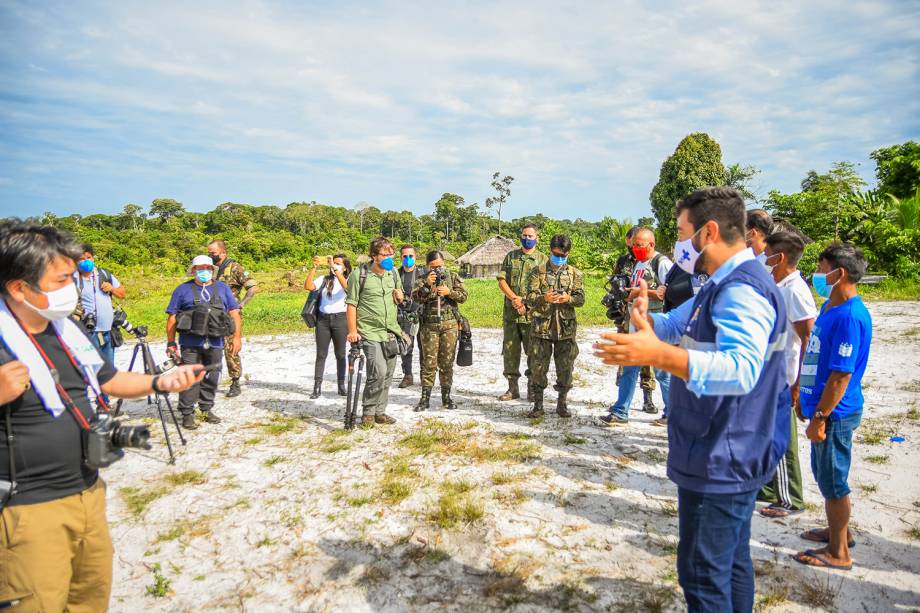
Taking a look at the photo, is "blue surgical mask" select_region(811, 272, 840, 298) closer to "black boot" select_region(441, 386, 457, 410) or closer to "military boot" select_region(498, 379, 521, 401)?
"military boot" select_region(498, 379, 521, 401)

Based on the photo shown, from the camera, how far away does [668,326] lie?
264cm

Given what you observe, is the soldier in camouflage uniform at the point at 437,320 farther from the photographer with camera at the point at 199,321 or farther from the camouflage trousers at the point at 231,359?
the camouflage trousers at the point at 231,359

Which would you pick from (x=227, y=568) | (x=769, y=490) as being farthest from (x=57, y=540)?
(x=769, y=490)

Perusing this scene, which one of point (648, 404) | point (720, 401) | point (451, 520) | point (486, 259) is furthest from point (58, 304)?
point (486, 259)

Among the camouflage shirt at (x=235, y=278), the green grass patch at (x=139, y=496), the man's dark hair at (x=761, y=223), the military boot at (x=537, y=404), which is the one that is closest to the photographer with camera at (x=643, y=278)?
the military boot at (x=537, y=404)

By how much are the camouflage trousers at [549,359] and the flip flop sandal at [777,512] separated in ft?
8.76

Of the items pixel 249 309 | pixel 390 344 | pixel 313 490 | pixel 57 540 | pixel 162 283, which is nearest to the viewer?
pixel 57 540

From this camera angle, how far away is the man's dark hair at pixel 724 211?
2.18 meters

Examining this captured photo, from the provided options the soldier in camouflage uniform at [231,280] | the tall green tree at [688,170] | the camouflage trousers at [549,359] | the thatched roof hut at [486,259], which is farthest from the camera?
the thatched roof hut at [486,259]

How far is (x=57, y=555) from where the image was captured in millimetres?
2109

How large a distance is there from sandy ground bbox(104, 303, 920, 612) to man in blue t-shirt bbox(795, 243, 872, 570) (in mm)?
337

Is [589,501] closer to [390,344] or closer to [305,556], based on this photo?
[305,556]

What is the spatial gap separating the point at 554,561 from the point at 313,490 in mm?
2358

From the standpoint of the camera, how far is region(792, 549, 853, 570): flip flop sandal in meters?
3.31
